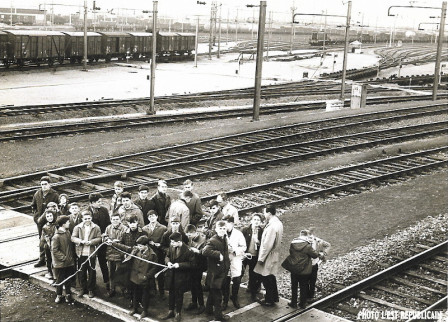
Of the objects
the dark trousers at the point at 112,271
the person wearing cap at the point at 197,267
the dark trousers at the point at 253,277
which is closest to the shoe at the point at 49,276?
the dark trousers at the point at 112,271

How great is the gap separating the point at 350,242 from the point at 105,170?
8.36 metres

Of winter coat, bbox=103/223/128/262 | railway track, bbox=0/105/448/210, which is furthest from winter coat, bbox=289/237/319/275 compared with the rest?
railway track, bbox=0/105/448/210

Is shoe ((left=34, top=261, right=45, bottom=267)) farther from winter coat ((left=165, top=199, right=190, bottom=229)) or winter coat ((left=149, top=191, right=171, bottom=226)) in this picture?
winter coat ((left=165, top=199, right=190, bottom=229))

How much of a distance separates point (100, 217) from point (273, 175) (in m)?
9.47

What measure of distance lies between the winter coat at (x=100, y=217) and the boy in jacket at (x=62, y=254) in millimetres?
646

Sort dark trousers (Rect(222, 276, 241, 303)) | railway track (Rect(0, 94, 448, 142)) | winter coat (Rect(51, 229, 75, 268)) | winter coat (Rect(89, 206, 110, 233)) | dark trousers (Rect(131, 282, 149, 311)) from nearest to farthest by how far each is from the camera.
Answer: dark trousers (Rect(131, 282, 149, 311)) → dark trousers (Rect(222, 276, 241, 303)) → winter coat (Rect(51, 229, 75, 268)) → winter coat (Rect(89, 206, 110, 233)) → railway track (Rect(0, 94, 448, 142))

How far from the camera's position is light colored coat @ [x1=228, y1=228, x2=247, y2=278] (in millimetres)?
9805

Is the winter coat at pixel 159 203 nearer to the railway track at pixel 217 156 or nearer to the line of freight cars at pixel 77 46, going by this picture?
the railway track at pixel 217 156

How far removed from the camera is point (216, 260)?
9562mm

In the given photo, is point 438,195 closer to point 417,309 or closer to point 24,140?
point 417,309

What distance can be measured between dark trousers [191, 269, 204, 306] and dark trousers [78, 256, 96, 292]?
166 centimetres

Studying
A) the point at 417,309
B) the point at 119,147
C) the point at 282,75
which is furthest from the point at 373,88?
the point at 417,309

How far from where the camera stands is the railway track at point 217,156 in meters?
17.3

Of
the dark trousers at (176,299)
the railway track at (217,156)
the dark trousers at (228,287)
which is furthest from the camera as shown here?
the railway track at (217,156)
